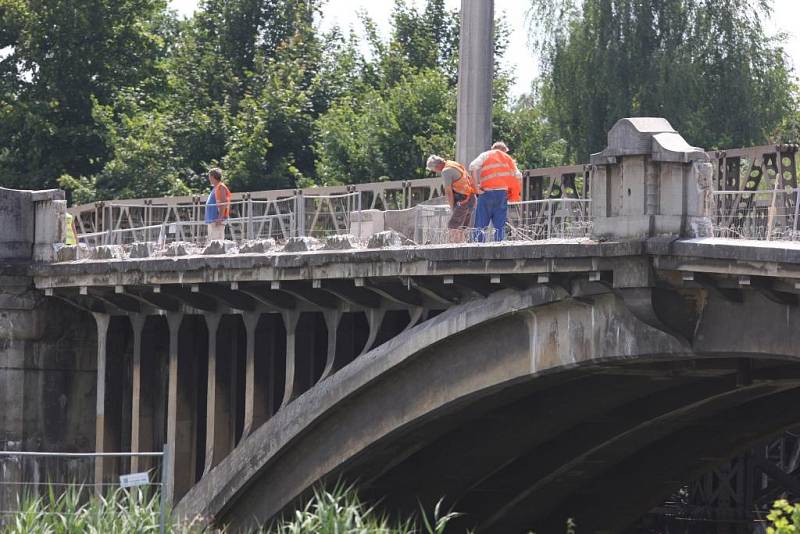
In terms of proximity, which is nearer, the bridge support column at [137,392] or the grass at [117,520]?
the grass at [117,520]

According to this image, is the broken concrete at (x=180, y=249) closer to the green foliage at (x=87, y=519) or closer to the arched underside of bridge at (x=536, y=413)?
the arched underside of bridge at (x=536, y=413)

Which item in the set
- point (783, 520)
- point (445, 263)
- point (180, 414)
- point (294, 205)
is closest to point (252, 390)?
point (180, 414)

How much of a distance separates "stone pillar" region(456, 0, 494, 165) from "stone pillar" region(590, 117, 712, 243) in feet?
17.5

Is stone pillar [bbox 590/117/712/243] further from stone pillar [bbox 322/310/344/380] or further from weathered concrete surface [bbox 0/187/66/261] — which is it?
weathered concrete surface [bbox 0/187/66/261]

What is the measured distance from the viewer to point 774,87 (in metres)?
47.8

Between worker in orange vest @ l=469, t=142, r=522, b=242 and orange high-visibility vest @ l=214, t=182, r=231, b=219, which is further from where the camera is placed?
orange high-visibility vest @ l=214, t=182, r=231, b=219

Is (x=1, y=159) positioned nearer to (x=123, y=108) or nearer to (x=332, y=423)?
(x=123, y=108)

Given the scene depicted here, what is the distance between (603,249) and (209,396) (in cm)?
952

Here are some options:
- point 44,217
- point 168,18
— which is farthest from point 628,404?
point 168,18

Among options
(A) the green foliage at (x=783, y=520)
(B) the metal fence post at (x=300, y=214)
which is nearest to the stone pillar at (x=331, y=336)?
(B) the metal fence post at (x=300, y=214)

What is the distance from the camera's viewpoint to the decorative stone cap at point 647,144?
66.5 feet

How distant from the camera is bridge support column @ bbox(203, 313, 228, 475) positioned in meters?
28.4

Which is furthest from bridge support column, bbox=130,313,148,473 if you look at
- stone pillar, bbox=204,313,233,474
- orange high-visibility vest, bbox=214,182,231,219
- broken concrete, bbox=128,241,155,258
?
orange high-visibility vest, bbox=214,182,231,219

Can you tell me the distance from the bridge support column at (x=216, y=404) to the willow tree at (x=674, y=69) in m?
21.1
